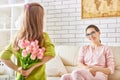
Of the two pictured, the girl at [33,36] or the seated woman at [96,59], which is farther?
the seated woman at [96,59]

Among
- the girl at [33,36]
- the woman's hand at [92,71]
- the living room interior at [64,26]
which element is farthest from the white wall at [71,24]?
the girl at [33,36]

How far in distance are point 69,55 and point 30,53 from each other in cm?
209

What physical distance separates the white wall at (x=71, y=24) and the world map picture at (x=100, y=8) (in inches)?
2.6

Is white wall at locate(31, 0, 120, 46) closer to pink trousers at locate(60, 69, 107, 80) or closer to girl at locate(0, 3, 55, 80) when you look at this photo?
pink trousers at locate(60, 69, 107, 80)

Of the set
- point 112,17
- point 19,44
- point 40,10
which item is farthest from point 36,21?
point 112,17

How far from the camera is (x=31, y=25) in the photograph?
170cm

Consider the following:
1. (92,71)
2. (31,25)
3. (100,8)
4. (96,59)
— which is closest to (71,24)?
(100,8)

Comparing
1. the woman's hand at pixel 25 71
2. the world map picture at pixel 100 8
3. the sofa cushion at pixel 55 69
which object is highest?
the world map picture at pixel 100 8

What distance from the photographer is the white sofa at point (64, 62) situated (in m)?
3.34

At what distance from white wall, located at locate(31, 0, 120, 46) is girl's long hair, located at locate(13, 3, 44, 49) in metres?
2.25

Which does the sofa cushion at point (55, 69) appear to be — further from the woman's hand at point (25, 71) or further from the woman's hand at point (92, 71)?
the woman's hand at point (25, 71)

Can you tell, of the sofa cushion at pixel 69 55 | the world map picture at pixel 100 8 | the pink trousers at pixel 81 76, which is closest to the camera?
the pink trousers at pixel 81 76

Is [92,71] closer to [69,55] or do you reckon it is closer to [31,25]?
→ [69,55]

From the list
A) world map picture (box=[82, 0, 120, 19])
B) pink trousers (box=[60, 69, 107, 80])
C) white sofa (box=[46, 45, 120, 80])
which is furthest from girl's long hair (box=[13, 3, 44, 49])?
world map picture (box=[82, 0, 120, 19])
